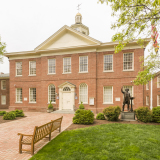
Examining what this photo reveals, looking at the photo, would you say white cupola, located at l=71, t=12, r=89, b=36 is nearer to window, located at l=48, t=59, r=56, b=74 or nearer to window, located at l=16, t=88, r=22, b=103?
window, located at l=48, t=59, r=56, b=74

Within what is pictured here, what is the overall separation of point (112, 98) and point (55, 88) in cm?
789

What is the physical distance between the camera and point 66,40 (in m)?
17.6

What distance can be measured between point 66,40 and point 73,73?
15.7 ft

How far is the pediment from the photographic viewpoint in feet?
Answer: 55.3

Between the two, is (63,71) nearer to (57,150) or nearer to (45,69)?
(45,69)

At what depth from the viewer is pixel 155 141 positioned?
6.02 meters

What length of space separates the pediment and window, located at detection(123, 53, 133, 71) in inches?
179

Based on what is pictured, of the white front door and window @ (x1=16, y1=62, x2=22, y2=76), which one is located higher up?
window @ (x1=16, y1=62, x2=22, y2=76)

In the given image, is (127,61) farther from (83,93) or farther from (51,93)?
(51,93)

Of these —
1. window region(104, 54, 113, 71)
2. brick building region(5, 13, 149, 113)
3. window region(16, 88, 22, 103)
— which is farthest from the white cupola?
window region(16, 88, 22, 103)

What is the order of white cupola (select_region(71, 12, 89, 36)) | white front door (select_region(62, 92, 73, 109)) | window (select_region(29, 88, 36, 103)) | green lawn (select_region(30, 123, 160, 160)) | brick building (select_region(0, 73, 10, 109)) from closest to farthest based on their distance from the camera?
green lawn (select_region(30, 123, 160, 160)) → white front door (select_region(62, 92, 73, 109)) → window (select_region(29, 88, 36, 103)) → brick building (select_region(0, 73, 10, 109)) → white cupola (select_region(71, 12, 89, 36))

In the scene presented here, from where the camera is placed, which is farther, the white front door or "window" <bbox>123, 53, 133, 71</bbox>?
the white front door

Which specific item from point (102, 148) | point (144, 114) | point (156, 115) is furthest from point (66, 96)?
point (102, 148)

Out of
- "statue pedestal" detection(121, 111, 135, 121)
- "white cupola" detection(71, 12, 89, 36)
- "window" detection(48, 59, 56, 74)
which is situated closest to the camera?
"statue pedestal" detection(121, 111, 135, 121)
